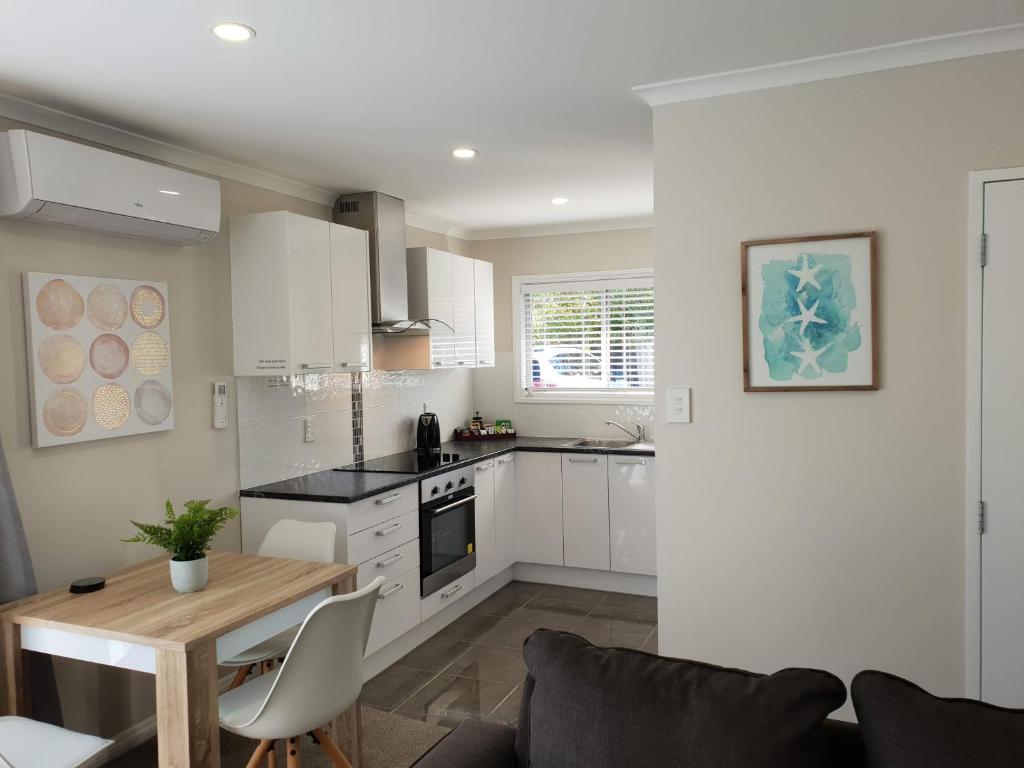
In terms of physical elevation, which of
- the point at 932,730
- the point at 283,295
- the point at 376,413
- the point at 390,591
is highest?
the point at 283,295

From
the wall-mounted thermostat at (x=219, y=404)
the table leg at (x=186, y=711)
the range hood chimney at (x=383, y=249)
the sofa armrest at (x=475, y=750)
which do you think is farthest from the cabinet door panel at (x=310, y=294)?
the sofa armrest at (x=475, y=750)

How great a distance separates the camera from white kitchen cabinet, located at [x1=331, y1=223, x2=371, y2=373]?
12.8ft

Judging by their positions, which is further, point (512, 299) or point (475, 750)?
point (512, 299)

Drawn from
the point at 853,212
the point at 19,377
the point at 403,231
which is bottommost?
the point at 19,377

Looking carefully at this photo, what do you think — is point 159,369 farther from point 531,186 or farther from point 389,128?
point 531,186

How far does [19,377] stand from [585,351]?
3817 millimetres

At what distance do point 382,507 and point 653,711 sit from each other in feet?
8.00

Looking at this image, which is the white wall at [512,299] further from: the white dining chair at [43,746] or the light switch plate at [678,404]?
the white dining chair at [43,746]

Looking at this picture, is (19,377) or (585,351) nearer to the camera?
(19,377)

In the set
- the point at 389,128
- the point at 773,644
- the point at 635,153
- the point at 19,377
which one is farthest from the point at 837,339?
the point at 19,377

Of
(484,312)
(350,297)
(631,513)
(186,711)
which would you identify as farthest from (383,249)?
(186,711)

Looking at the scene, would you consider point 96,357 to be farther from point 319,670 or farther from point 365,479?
point 319,670

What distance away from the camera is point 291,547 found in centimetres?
327

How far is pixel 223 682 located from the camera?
348 centimetres
